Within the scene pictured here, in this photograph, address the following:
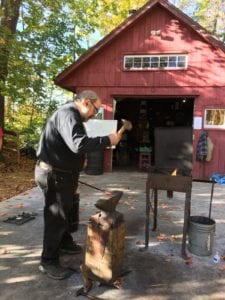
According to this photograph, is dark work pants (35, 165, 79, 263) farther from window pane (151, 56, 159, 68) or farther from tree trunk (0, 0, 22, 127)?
tree trunk (0, 0, 22, 127)

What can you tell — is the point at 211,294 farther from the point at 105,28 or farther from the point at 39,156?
the point at 105,28

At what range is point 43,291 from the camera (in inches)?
121

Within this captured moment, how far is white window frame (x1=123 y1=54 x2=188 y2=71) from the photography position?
973cm

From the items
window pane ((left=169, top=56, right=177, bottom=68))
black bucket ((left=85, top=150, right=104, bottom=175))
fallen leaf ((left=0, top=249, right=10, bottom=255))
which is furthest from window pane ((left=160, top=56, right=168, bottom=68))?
fallen leaf ((left=0, top=249, right=10, bottom=255))

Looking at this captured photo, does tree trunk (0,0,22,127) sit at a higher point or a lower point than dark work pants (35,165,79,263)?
higher

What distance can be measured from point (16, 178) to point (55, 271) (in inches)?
232

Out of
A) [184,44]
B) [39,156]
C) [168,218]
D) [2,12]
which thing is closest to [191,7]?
[184,44]

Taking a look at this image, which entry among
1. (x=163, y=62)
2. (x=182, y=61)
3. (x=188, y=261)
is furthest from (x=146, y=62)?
(x=188, y=261)

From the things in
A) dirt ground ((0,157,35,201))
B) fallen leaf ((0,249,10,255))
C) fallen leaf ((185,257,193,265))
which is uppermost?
dirt ground ((0,157,35,201))

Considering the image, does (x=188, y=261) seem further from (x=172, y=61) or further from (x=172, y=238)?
(x=172, y=61)

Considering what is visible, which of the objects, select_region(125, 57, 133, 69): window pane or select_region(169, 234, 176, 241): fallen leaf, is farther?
select_region(125, 57, 133, 69): window pane

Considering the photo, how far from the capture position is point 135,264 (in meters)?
3.69

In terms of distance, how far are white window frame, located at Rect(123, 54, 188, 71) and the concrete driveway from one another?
516 centimetres

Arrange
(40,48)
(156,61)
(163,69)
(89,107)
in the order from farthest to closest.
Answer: (40,48) < (156,61) < (163,69) < (89,107)
